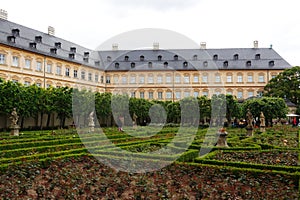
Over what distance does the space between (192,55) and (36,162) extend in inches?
1775

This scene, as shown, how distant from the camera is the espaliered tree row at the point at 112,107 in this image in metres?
26.4

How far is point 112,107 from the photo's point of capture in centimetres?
3447

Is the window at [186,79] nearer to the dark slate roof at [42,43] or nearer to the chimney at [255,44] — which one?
the chimney at [255,44]

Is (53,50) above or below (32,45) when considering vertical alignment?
above

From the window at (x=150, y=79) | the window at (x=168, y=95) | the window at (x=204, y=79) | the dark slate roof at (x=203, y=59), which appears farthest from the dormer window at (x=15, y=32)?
the window at (x=204, y=79)

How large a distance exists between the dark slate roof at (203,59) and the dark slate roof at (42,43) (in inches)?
198

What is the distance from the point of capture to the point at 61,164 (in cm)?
1081

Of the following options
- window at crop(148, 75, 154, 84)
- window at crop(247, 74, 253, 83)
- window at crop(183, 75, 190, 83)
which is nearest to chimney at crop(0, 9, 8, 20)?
window at crop(148, 75, 154, 84)

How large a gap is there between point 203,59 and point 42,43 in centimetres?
2456

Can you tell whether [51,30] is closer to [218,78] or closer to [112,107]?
[112,107]

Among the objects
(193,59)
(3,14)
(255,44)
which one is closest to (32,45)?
(3,14)

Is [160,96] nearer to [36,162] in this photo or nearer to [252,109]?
[252,109]

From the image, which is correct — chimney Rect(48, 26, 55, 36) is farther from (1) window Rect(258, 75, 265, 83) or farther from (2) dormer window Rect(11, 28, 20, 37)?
(1) window Rect(258, 75, 265, 83)

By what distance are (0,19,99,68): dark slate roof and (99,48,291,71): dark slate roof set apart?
5.03 m
